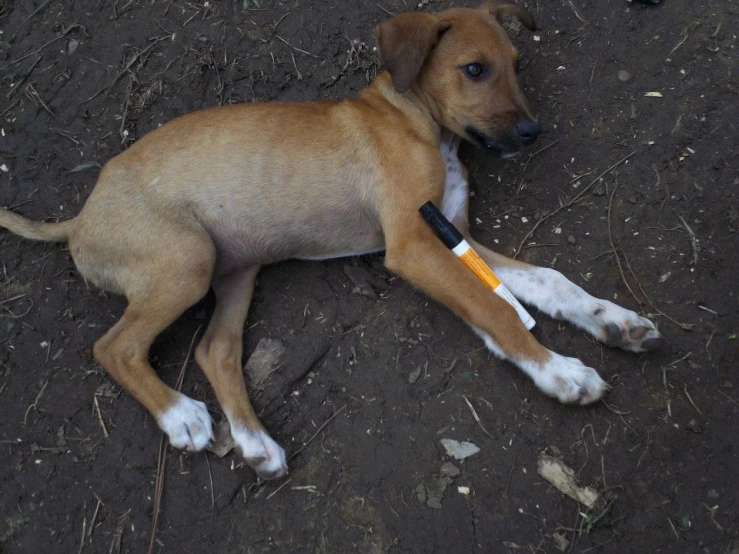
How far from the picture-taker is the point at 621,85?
4.54 metres

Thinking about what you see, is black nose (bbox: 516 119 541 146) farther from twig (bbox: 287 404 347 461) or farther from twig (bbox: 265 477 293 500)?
twig (bbox: 265 477 293 500)

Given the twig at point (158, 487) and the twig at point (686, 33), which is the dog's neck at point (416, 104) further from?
the twig at point (158, 487)

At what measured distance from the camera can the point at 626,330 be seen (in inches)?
143

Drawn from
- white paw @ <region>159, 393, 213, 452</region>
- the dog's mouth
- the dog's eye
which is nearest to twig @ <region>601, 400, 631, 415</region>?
the dog's mouth

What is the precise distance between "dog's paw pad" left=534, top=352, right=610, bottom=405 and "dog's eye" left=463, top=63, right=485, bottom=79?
1.91 meters

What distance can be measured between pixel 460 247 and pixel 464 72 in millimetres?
1175

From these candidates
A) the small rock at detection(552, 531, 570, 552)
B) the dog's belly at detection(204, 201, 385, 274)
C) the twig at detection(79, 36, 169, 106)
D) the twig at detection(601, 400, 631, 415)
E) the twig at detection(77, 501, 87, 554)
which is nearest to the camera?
the small rock at detection(552, 531, 570, 552)

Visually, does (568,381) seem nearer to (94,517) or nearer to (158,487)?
(158,487)

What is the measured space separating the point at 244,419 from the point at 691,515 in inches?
104

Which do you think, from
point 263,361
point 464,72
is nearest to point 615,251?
point 464,72

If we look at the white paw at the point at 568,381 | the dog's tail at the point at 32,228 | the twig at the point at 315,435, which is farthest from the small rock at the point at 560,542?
the dog's tail at the point at 32,228

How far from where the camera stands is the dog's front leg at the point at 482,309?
3502 mm

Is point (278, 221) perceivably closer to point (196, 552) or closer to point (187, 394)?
point (187, 394)

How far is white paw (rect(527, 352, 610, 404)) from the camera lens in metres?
3.48
